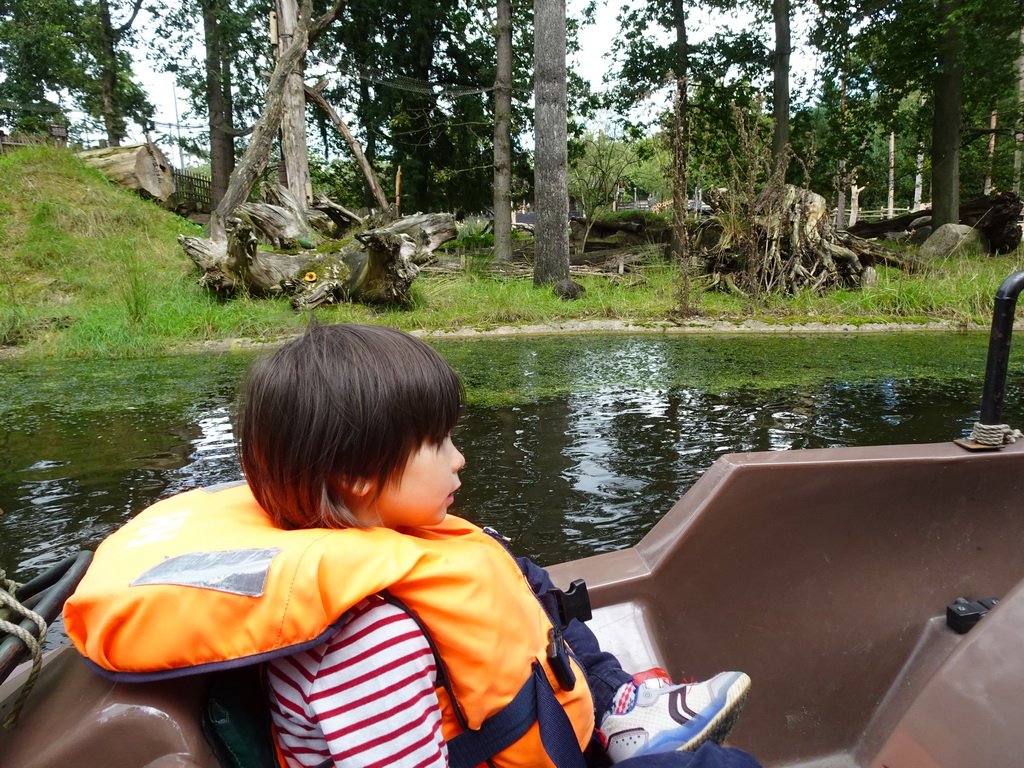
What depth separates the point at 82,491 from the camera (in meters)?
2.85

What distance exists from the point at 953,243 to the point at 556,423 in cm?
852

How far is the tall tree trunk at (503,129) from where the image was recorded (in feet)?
34.1

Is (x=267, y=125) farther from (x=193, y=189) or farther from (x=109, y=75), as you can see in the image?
(x=109, y=75)

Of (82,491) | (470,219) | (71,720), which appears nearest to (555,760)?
(71,720)

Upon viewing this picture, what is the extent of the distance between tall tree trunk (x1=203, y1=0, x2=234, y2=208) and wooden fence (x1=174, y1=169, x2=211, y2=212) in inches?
12.3

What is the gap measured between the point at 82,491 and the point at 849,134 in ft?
49.8

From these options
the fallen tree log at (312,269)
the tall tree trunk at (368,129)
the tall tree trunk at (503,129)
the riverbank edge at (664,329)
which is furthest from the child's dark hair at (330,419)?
the tall tree trunk at (368,129)

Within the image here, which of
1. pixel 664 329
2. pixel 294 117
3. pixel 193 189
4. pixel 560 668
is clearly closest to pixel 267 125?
pixel 294 117

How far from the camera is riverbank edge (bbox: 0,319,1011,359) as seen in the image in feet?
20.1

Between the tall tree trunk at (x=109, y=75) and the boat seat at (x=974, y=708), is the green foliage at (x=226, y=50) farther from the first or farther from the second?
the boat seat at (x=974, y=708)

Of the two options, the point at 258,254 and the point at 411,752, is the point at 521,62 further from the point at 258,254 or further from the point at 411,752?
the point at 411,752

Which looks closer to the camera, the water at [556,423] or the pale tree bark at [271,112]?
the water at [556,423]

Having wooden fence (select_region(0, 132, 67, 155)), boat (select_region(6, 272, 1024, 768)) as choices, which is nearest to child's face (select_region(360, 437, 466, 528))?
boat (select_region(6, 272, 1024, 768))

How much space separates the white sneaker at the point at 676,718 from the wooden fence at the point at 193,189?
15.4 meters
